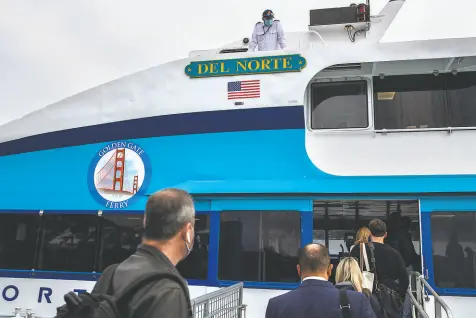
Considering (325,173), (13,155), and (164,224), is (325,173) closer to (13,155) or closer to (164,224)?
(164,224)

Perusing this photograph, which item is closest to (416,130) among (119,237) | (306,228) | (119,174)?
(306,228)

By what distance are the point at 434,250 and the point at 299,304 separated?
8.68 feet

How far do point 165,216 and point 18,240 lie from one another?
461 centimetres

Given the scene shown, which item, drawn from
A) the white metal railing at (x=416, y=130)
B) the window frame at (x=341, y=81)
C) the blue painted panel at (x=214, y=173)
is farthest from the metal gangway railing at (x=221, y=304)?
the white metal railing at (x=416, y=130)

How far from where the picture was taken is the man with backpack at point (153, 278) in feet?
→ 4.18

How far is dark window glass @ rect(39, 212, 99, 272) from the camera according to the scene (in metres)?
5.05

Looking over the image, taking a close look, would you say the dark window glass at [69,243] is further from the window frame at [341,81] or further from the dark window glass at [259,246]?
the window frame at [341,81]

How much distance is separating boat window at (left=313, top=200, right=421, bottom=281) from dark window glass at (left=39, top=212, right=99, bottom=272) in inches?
121

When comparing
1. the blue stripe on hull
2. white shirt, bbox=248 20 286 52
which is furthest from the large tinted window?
white shirt, bbox=248 20 286 52

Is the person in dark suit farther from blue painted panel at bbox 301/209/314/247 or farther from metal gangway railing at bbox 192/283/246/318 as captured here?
blue painted panel at bbox 301/209/314/247

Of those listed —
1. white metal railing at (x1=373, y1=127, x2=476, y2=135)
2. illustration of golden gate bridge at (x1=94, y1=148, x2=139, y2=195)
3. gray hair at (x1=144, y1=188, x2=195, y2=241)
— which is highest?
white metal railing at (x1=373, y1=127, x2=476, y2=135)

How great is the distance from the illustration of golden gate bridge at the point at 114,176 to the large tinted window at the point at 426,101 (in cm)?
311

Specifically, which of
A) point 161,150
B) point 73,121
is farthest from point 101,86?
point 161,150

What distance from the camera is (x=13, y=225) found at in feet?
17.5
